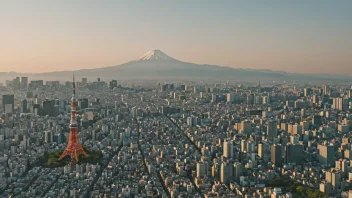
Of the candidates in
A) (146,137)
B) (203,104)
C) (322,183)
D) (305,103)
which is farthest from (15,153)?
(305,103)

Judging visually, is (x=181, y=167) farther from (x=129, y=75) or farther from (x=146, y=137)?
(x=129, y=75)

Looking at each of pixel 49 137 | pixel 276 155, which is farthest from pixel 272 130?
pixel 49 137

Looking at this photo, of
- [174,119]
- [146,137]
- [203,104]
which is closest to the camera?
[146,137]

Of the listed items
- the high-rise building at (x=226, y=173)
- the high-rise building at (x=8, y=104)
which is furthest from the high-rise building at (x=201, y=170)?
the high-rise building at (x=8, y=104)

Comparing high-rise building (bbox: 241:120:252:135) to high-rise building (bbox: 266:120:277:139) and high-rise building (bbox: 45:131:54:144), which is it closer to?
high-rise building (bbox: 266:120:277:139)

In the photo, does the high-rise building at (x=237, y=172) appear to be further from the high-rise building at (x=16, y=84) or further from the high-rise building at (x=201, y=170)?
the high-rise building at (x=16, y=84)

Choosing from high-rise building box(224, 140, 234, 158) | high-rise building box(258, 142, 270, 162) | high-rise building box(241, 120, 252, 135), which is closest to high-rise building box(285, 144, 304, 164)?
high-rise building box(258, 142, 270, 162)

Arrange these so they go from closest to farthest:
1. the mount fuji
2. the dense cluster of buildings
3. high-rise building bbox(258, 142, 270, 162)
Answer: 1. the dense cluster of buildings
2. high-rise building bbox(258, 142, 270, 162)
3. the mount fuji

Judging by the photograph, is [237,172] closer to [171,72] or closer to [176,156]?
[176,156]
